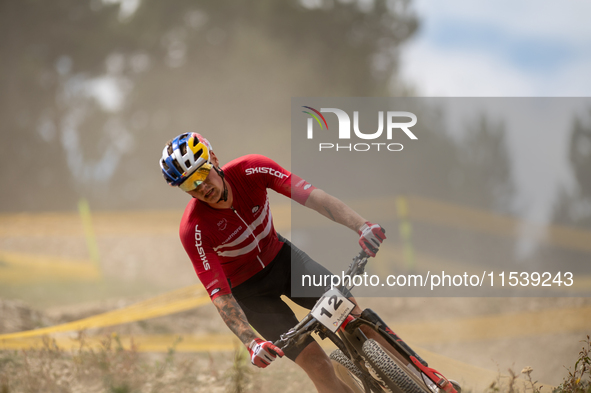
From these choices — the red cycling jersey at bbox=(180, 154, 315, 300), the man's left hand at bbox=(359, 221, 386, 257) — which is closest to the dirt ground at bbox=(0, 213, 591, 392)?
the red cycling jersey at bbox=(180, 154, 315, 300)

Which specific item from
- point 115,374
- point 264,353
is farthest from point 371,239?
point 115,374

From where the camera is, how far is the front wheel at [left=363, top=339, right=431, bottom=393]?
9.27 feet

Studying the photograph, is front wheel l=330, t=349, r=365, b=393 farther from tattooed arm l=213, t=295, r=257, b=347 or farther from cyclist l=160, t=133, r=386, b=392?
tattooed arm l=213, t=295, r=257, b=347

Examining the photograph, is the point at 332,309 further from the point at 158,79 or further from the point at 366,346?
the point at 158,79

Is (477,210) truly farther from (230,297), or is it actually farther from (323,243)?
(230,297)

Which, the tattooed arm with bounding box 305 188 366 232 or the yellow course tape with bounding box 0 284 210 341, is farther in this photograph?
the yellow course tape with bounding box 0 284 210 341

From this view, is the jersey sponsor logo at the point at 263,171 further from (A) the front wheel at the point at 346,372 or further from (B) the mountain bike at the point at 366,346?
(A) the front wheel at the point at 346,372

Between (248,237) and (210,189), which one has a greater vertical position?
(210,189)

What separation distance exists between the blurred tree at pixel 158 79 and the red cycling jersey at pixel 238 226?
473 inches

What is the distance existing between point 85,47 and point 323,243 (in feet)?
42.1

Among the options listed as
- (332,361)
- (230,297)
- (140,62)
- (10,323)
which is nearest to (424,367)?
(332,361)

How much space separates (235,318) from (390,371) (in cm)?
111

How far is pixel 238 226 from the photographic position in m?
3.51

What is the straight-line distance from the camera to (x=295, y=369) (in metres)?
5.61
